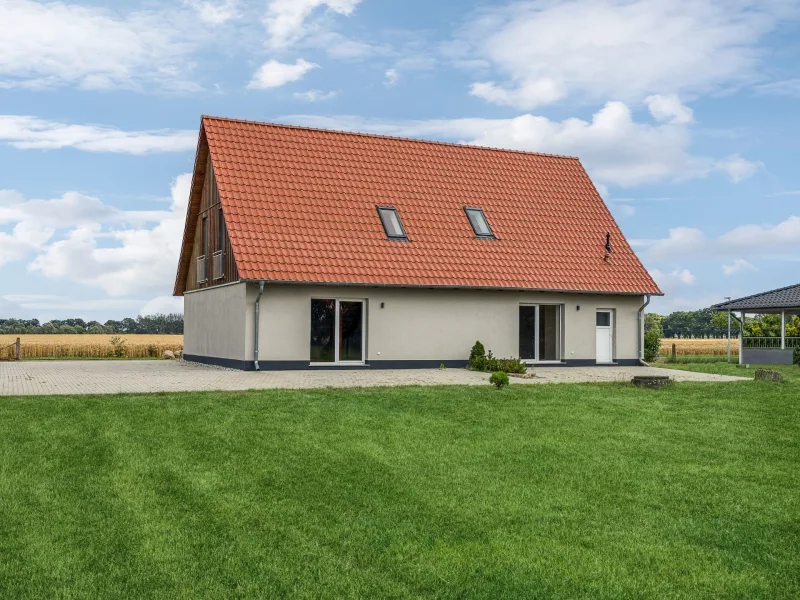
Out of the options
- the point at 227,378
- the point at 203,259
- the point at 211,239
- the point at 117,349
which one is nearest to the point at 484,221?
the point at 211,239

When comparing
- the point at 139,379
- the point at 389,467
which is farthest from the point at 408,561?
the point at 139,379

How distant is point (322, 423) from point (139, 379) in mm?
8407

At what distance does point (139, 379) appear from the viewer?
62.8 ft

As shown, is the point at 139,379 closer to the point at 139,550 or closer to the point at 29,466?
the point at 29,466

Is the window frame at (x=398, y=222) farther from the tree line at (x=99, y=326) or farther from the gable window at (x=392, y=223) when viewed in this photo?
the tree line at (x=99, y=326)

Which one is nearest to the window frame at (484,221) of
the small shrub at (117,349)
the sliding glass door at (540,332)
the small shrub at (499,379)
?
the sliding glass door at (540,332)

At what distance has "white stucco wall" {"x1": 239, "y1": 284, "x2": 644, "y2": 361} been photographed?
21422 millimetres

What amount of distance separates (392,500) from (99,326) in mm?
67190

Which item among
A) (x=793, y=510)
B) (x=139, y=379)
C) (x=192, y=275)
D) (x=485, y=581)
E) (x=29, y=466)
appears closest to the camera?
(x=485, y=581)

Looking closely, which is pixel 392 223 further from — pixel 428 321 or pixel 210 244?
pixel 210 244

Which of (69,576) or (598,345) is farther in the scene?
(598,345)

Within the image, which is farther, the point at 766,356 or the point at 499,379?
the point at 766,356

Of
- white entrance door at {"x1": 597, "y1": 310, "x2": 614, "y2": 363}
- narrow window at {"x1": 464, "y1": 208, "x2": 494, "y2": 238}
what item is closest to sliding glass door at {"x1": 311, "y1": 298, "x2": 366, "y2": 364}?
narrow window at {"x1": 464, "y1": 208, "x2": 494, "y2": 238}

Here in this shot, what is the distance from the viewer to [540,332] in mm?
25188
